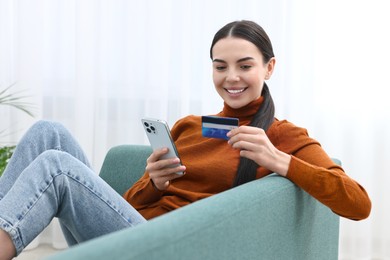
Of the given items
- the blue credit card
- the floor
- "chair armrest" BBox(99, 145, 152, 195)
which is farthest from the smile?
the floor

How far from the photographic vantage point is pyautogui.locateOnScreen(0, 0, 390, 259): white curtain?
296cm

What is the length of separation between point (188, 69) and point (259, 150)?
1.57 metres

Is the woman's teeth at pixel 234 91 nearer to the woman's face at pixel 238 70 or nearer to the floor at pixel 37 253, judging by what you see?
the woman's face at pixel 238 70

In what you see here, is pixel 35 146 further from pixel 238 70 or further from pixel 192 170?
pixel 238 70

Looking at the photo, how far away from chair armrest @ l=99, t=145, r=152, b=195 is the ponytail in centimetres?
49

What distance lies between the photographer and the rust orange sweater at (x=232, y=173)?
1547 millimetres

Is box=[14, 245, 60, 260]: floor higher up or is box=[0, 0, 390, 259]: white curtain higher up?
box=[0, 0, 390, 259]: white curtain

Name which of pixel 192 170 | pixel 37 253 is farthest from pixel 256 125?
pixel 37 253

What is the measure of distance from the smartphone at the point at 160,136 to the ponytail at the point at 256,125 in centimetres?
17

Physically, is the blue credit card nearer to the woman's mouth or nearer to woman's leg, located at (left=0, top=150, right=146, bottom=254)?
the woman's mouth

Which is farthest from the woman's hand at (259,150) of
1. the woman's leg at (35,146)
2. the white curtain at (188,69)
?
the white curtain at (188,69)

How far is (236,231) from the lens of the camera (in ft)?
4.05

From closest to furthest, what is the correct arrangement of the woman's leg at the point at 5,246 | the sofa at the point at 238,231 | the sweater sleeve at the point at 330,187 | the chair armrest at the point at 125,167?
1. the sofa at the point at 238,231
2. the woman's leg at the point at 5,246
3. the sweater sleeve at the point at 330,187
4. the chair armrest at the point at 125,167

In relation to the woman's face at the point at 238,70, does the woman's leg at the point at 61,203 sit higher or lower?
lower
